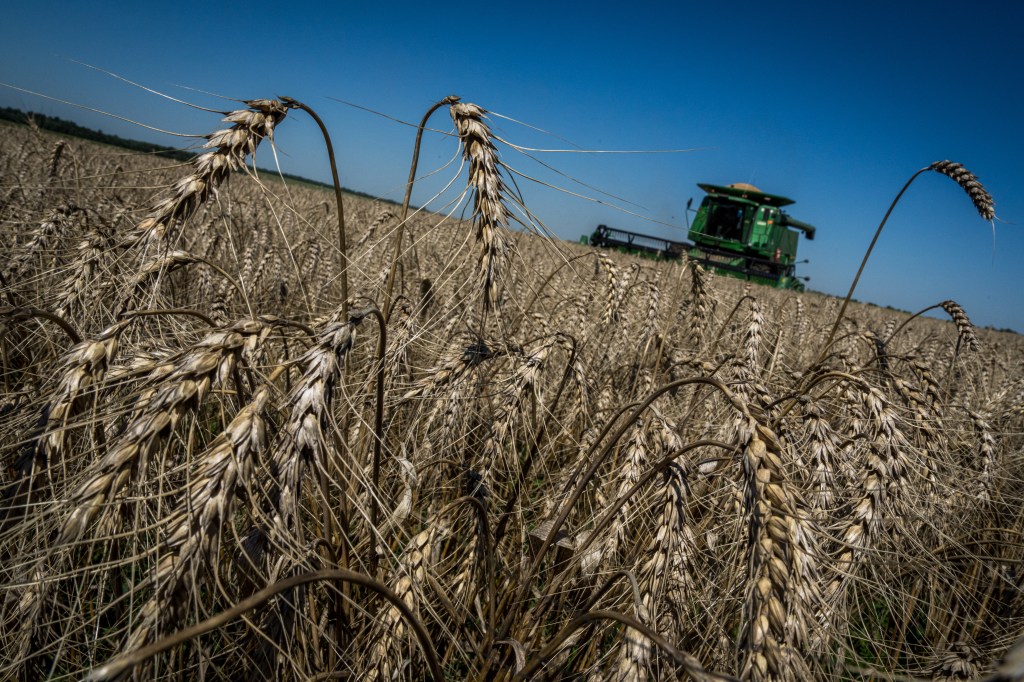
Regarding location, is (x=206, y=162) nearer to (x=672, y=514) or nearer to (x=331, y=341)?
(x=331, y=341)

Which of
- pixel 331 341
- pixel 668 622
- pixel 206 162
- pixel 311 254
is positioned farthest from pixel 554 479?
pixel 311 254

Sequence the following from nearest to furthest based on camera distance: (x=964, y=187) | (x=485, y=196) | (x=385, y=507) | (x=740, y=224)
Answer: (x=385, y=507), (x=485, y=196), (x=964, y=187), (x=740, y=224)

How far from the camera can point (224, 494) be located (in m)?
0.78

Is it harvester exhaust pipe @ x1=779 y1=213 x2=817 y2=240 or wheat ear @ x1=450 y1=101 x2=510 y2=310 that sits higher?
harvester exhaust pipe @ x1=779 y1=213 x2=817 y2=240

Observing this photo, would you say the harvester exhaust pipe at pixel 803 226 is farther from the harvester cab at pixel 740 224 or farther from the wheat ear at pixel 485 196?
the wheat ear at pixel 485 196

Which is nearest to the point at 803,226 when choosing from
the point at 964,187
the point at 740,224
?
the point at 740,224

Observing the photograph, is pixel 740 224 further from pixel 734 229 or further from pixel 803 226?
pixel 803 226

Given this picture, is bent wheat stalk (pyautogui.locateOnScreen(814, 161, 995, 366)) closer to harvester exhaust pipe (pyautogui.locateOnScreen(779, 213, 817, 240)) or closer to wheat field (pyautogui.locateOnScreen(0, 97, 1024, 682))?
wheat field (pyautogui.locateOnScreen(0, 97, 1024, 682))

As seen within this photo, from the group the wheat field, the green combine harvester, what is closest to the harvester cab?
the green combine harvester

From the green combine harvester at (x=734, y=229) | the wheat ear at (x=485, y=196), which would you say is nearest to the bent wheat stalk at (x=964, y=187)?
the wheat ear at (x=485, y=196)

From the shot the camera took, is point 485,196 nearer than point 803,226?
Yes

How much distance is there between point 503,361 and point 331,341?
4.03 ft

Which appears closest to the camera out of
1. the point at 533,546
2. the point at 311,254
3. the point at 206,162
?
the point at 206,162

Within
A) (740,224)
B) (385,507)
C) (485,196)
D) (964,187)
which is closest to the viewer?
(385,507)
